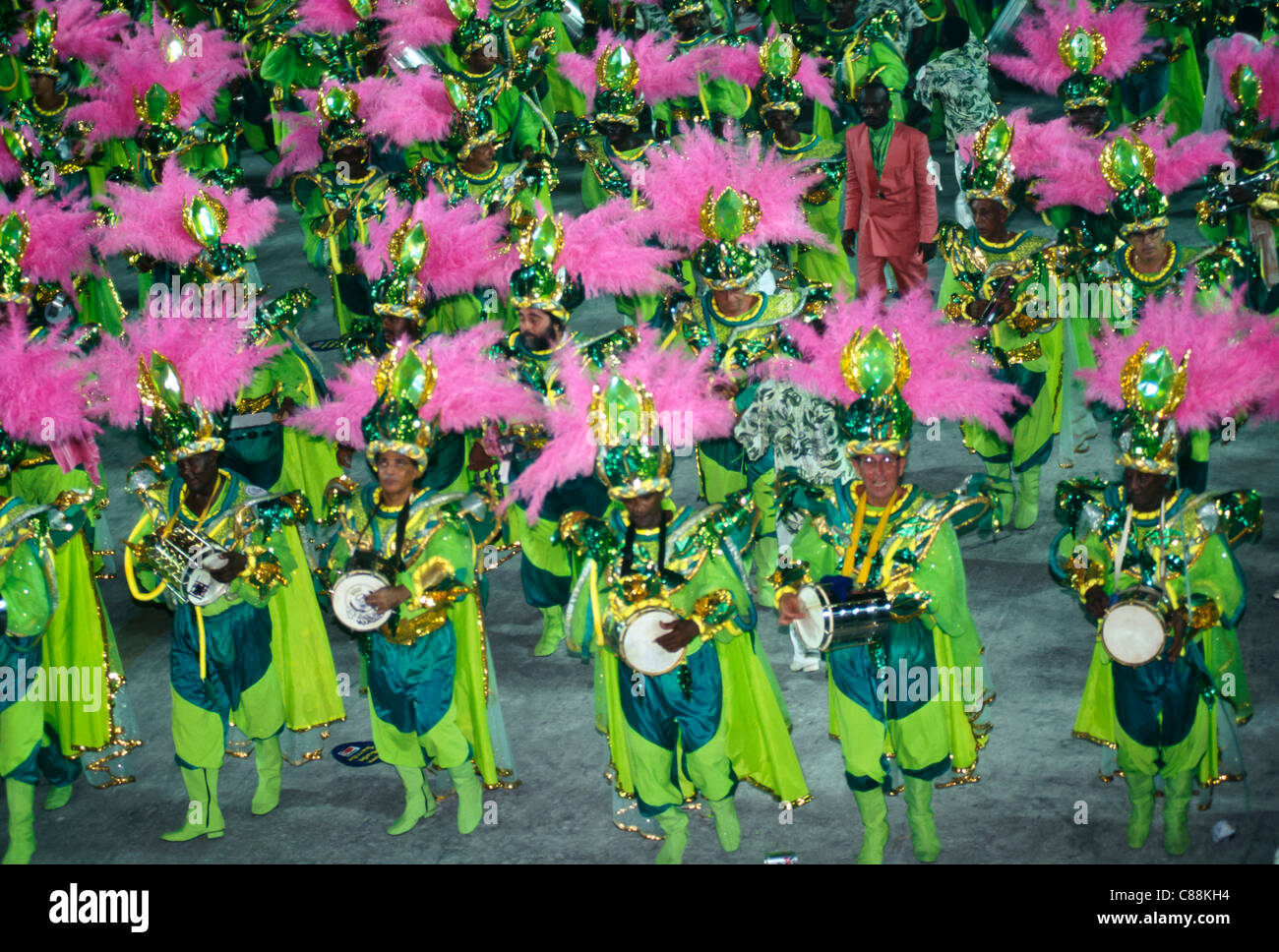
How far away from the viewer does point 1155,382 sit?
5457 millimetres

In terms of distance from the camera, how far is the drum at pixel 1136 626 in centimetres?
538

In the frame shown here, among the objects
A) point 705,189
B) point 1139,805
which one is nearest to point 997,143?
point 705,189

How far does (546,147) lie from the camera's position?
10961mm

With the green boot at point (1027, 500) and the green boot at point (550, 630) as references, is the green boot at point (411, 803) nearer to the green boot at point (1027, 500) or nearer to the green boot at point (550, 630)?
the green boot at point (550, 630)

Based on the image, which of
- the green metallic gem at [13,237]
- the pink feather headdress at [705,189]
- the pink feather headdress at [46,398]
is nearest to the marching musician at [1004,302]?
the pink feather headdress at [705,189]

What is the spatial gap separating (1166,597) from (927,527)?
88 centimetres

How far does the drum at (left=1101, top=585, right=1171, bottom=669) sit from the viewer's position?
17.7 ft

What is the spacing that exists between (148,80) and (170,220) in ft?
12.4

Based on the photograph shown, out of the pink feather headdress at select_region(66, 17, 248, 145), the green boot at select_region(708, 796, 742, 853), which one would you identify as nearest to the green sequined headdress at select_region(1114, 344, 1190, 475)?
the green boot at select_region(708, 796, 742, 853)

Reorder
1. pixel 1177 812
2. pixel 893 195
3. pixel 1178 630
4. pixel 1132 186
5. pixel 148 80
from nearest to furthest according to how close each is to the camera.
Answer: pixel 1178 630
pixel 1177 812
pixel 1132 186
pixel 893 195
pixel 148 80

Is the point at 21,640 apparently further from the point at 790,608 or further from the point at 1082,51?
the point at 1082,51

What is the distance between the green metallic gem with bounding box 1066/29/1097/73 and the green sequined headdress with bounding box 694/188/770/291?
3577mm

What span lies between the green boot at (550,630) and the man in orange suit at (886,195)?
3.67m

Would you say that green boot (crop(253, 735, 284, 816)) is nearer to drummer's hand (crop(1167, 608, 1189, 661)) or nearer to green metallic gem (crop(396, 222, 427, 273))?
green metallic gem (crop(396, 222, 427, 273))
